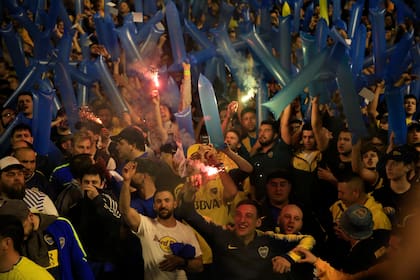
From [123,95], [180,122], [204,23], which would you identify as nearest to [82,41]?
[123,95]

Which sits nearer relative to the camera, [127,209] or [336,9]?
[127,209]

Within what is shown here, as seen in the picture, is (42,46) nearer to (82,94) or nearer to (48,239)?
(82,94)

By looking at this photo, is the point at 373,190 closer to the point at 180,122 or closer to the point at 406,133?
the point at 406,133

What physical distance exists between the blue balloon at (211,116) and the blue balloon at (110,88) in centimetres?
97

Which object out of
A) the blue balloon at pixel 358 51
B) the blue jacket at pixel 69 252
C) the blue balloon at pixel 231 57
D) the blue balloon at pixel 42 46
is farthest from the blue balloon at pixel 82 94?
the blue balloon at pixel 358 51

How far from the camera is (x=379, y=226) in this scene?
333cm

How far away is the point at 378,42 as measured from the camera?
5113mm

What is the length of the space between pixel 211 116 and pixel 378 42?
2.08 meters

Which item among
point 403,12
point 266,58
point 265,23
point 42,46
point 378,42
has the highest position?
point 403,12

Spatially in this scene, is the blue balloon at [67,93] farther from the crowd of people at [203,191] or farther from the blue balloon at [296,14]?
the blue balloon at [296,14]

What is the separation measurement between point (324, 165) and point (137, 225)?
54.2 inches

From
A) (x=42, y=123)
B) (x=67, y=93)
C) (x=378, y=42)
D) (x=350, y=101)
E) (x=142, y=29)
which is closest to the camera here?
(x=42, y=123)

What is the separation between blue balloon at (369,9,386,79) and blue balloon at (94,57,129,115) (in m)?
2.14

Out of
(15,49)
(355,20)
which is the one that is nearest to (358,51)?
(355,20)
